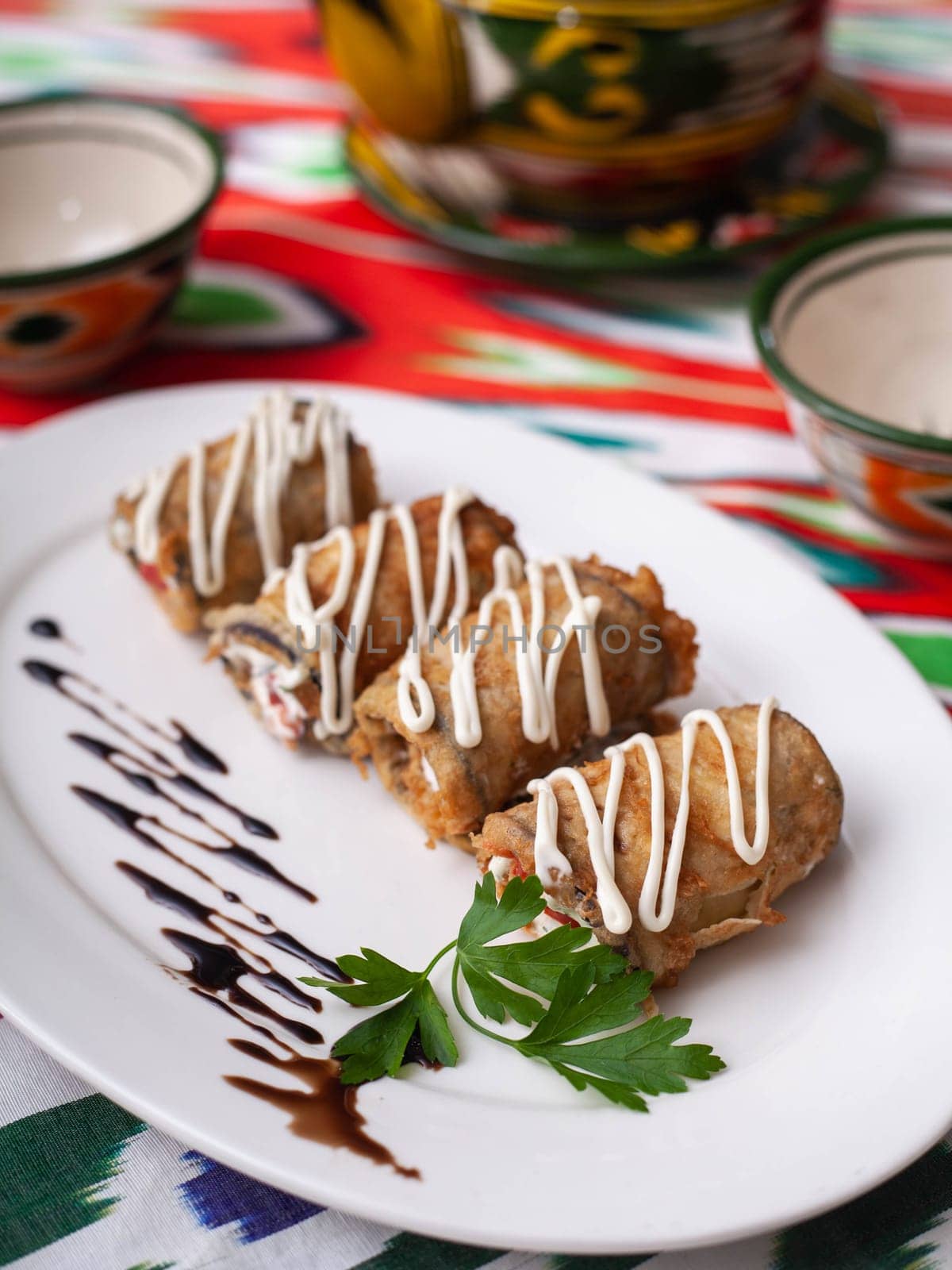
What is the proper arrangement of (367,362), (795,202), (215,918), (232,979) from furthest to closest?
(795,202) → (367,362) → (215,918) → (232,979)

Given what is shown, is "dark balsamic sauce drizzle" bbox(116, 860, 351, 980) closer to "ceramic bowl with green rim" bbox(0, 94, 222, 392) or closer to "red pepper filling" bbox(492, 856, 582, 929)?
"red pepper filling" bbox(492, 856, 582, 929)

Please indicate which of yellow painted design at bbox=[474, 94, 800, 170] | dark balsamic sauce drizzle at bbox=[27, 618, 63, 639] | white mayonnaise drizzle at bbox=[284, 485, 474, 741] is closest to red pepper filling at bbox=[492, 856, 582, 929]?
white mayonnaise drizzle at bbox=[284, 485, 474, 741]

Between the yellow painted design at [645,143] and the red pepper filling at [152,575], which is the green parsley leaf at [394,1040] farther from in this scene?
the yellow painted design at [645,143]

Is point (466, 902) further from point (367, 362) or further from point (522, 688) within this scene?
point (367, 362)

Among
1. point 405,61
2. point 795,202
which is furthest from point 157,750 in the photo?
point 795,202

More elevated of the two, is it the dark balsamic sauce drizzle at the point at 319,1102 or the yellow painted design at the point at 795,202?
the yellow painted design at the point at 795,202

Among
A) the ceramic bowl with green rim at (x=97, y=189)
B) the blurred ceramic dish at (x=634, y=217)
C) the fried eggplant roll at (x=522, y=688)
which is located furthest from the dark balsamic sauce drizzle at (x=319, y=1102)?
the blurred ceramic dish at (x=634, y=217)
